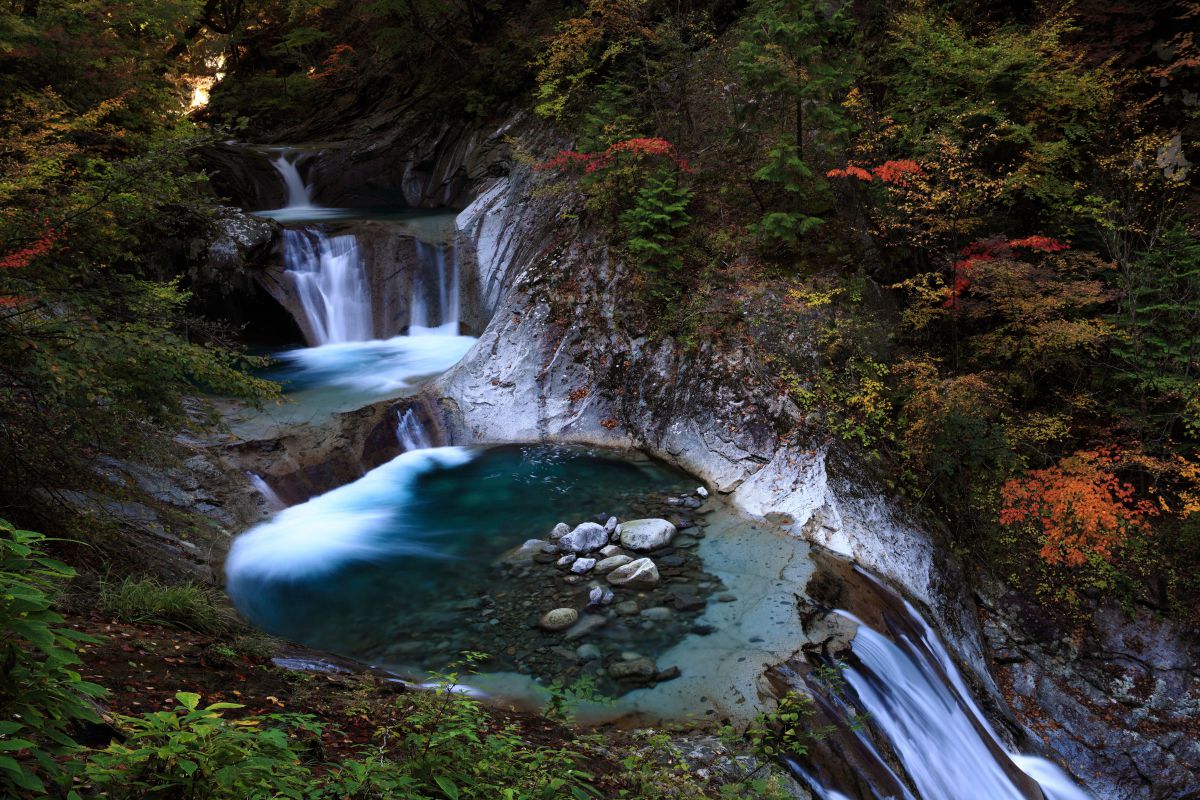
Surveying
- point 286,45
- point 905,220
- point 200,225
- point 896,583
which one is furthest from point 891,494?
point 286,45

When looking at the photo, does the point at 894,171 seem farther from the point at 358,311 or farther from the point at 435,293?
the point at 358,311

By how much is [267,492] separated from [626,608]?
5434 mm

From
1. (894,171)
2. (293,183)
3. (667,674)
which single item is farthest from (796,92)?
(293,183)

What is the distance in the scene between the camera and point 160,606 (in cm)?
481

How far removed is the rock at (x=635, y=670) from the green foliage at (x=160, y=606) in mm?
3293

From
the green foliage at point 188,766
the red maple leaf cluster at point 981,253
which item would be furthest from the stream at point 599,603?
the red maple leaf cluster at point 981,253

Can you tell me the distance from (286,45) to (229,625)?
19.7 metres

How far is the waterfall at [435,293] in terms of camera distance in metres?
13.9

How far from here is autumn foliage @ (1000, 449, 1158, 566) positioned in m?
8.62

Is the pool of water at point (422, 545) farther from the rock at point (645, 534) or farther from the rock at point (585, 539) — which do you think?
the rock at point (645, 534)

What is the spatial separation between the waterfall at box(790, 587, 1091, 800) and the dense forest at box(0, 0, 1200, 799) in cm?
142

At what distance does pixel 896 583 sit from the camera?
301 inches

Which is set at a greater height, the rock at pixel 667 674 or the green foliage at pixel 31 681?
the green foliage at pixel 31 681

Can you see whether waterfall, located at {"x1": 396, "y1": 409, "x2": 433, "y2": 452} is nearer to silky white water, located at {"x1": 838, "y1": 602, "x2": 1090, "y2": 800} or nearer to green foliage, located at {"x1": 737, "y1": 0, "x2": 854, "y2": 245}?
green foliage, located at {"x1": 737, "y1": 0, "x2": 854, "y2": 245}
